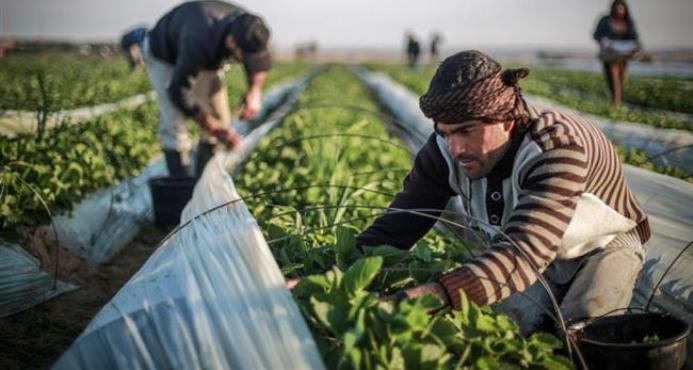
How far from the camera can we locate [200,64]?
159 inches

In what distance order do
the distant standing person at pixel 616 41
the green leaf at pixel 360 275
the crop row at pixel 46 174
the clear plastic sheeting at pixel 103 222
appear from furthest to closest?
the distant standing person at pixel 616 41 → the clear plastic sheeting at pixel 103 222 → the crop row at pixel 46 174 → the green leaf at pixel 360 275

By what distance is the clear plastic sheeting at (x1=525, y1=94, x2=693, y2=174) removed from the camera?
3.95 m

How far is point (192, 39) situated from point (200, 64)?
174mm

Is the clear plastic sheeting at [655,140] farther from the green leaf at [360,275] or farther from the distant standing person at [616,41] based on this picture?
→ the green leaf at [360,275]

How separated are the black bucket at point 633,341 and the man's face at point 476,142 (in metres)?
0.52

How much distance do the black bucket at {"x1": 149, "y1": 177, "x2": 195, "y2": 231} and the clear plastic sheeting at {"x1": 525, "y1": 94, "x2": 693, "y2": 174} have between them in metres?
2.85

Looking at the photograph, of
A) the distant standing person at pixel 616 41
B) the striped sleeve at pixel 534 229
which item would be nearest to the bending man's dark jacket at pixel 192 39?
the striped sleeve at pixel 534 229

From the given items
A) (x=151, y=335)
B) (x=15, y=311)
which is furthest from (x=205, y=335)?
(x=15, y=311)

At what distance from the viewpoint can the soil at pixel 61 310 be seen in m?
2.34

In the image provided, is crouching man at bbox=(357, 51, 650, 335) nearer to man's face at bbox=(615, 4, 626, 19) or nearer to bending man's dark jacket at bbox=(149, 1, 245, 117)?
bending man's dark jacket at bbox=(149, 1, 245, 117)

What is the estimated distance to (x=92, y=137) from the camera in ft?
15.4

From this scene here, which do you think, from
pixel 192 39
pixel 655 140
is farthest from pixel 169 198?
pixel 655 140

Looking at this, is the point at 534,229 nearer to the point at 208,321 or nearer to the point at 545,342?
the point at 545,342

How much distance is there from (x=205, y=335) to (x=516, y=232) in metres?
0.80
